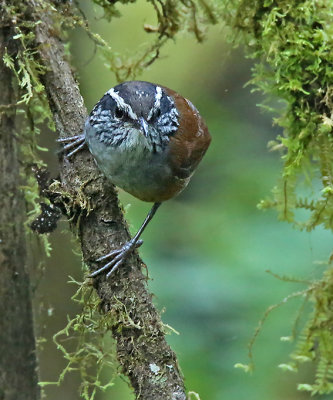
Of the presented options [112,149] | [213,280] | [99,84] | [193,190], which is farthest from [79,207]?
[99,84]

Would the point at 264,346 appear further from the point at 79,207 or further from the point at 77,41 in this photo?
the point at 77,41

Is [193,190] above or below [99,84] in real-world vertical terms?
below

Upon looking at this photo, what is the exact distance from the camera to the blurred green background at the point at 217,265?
4426 millimetres

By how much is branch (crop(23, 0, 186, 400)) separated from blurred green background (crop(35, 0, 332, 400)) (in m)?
1.17

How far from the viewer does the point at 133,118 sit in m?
2.68

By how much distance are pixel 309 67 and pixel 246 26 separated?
463 millimetres

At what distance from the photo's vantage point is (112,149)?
2744 mm

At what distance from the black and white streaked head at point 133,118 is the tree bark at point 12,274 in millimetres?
437

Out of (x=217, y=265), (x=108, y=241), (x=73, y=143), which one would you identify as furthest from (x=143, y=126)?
(x=217, y=265)

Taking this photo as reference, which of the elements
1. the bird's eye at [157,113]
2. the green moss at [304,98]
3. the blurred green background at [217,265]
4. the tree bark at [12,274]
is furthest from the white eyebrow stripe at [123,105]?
the blurred green background at [217,265]

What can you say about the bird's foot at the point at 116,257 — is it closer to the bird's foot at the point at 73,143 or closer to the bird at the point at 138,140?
the bird at the point at 138,140

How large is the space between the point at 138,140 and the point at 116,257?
1.92 ft

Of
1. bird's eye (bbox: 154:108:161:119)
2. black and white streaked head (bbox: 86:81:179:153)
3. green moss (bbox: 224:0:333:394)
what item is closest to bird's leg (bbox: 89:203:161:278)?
black and white streaked head (bbox: 86:81:179:153)

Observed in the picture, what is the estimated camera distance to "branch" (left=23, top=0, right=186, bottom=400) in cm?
242
